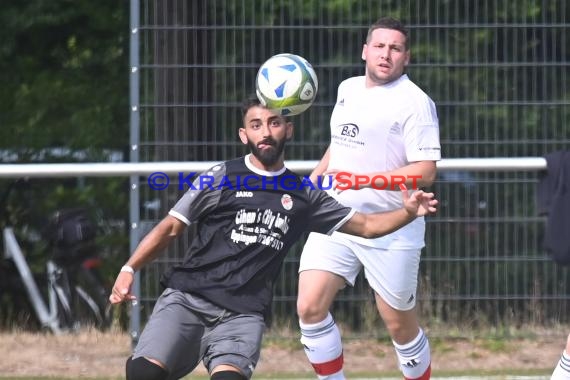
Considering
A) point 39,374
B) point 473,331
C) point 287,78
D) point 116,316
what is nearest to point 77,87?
point 116,316

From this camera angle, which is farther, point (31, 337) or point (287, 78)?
point (31, 337)

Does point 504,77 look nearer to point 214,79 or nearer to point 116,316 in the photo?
point 214,79

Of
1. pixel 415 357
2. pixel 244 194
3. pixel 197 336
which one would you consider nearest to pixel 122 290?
pixel 197 336

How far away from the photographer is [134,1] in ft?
29.9

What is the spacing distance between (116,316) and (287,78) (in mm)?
3771

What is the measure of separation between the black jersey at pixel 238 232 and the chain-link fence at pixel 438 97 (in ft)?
10.4

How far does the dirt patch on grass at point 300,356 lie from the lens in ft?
29.5

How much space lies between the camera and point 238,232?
5930 mm

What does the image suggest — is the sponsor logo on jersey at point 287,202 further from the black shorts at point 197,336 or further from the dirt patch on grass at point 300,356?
the dirt patch on grass at point 300,356

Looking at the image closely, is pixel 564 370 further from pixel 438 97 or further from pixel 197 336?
pixel 438 97

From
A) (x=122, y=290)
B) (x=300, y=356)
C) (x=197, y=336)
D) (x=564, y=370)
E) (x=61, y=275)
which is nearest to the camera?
(x=122, y=290)

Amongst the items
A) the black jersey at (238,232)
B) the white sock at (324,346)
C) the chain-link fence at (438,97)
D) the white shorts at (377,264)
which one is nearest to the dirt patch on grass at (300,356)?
the chain-link fence at (438,97)

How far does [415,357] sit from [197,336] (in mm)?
1767

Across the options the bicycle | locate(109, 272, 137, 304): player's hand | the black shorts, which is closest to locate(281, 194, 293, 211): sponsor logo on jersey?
the black shorts
